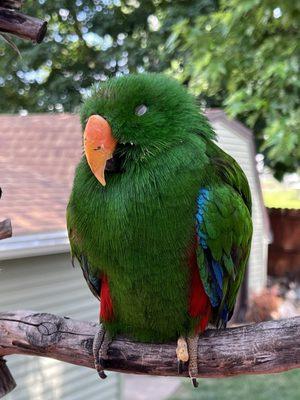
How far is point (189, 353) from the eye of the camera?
4.94 feet

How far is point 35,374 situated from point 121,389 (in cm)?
120

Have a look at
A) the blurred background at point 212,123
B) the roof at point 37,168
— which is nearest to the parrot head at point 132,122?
the blurred background at point 212,123

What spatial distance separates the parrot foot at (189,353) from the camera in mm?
1504

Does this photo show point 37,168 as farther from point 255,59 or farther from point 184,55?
point 184,55

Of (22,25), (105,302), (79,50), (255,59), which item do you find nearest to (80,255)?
(105,302)

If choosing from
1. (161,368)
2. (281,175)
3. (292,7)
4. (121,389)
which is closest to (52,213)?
(121,389)

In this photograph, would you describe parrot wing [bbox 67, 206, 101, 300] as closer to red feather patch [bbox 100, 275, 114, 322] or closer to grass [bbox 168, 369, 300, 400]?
red feather patch [bbox 100, 275, 114, 322]

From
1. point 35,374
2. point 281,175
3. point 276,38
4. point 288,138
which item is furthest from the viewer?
point 281,175

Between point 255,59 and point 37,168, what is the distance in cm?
230

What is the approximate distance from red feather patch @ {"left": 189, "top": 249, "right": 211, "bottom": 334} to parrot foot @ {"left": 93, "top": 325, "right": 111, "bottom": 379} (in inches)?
11.2

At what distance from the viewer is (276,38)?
461 cm

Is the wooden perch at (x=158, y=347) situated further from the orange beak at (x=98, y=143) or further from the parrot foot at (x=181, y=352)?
the orange beak at (x=98, y=143)

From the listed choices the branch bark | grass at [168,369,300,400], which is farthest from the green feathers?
grass at [168,369,300,400]

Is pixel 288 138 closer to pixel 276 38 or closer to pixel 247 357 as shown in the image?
pixel 276 38
